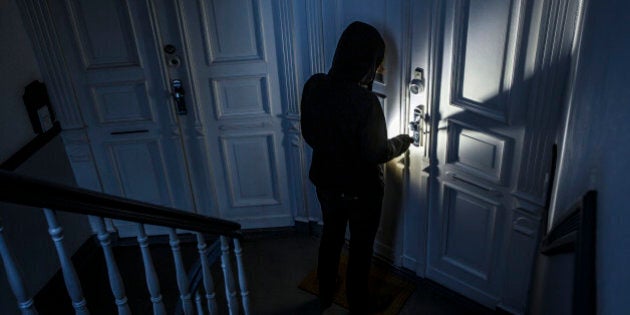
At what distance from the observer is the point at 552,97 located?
241 cm

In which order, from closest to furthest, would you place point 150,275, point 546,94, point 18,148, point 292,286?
point 150,275, point 546,94, point 18,148, point 292,286

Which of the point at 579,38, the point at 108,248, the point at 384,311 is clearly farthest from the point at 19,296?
the point at 384,311

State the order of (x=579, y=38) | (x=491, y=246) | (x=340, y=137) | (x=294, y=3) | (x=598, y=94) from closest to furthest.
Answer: (x=598, y=94) < (x=579, y=38) < (x=340, y=137) < (x=491, y=246) < (x=294, y=3)

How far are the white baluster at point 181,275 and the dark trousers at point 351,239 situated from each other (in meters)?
1.20

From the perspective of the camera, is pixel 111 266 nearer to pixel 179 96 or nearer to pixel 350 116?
pixel 350 116

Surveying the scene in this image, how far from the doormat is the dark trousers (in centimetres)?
13

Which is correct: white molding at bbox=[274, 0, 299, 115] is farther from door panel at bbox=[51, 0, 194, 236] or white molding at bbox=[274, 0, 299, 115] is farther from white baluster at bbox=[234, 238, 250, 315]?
white baluster at bbox=[234, 238, 250, 315]

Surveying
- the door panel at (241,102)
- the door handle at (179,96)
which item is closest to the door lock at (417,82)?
the door panel at (241,102)

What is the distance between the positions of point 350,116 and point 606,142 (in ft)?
4.74

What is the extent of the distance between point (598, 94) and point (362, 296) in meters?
1.97

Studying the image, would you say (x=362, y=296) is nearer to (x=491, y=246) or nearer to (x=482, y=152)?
(x=491, y=246)

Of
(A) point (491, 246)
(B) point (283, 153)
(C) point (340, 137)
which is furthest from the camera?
(B) point (283, 153)

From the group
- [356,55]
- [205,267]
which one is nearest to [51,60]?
[356,55]

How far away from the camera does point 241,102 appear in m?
3.64
